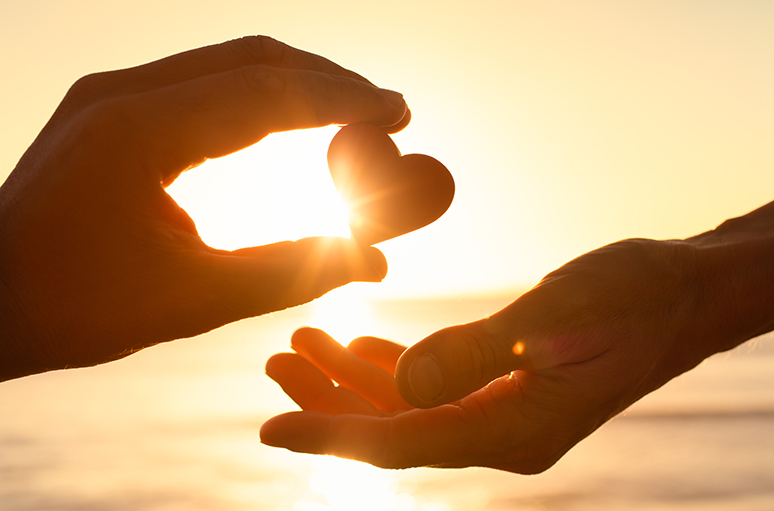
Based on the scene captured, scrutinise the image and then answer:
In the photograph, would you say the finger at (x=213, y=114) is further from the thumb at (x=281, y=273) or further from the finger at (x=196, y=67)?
the thumb at (x=281, y=273)

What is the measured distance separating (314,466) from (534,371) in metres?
5.37

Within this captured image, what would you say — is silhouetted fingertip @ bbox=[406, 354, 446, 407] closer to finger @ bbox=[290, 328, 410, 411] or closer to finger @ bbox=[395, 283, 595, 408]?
finger @ bbox=[395, 283, 595, 408]

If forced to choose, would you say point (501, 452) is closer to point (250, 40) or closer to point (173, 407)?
point (250, 40)

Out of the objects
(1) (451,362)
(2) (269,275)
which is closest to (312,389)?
(2) (269,275)

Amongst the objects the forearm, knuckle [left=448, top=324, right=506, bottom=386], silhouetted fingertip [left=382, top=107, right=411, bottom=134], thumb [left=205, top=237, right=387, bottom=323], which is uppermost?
silhouetted fingertip [left=382, top=107, right=411, bottom=134]

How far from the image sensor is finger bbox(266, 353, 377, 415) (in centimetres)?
256

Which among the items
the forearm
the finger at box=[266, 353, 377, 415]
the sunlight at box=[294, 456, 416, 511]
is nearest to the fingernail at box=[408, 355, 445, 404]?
the finger at box=[266, 353, 377, 415]

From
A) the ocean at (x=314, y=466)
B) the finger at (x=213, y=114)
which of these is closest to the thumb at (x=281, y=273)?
the finger at (x=213, y=114)

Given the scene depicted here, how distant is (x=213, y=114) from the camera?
198 centimetres

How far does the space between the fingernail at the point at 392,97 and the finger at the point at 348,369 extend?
4.06 ft

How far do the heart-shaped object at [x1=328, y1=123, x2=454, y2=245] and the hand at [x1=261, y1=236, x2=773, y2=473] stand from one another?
0.74 m

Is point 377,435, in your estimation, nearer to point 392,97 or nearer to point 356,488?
point 392,97

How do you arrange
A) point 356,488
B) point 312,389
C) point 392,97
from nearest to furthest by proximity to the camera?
point 392,97
point 312,389
point 356,488

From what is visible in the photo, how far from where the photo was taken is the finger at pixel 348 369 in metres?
2.79
